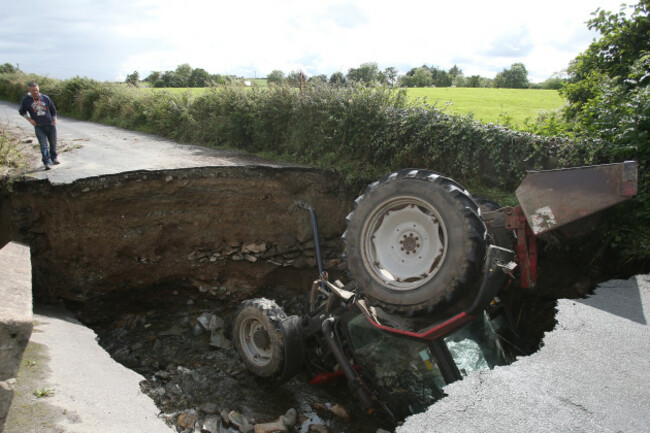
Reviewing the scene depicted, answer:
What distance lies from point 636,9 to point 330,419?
8488 mm

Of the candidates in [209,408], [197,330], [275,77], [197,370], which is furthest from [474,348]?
[275,77]

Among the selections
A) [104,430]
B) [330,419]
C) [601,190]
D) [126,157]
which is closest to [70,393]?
[104,430]

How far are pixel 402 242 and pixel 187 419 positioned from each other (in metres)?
3.53

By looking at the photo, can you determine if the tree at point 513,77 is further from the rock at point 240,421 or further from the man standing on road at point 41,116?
the rock at point 240,421

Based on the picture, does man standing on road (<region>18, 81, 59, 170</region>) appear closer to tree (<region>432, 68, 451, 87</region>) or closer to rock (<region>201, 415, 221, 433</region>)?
rock (<region>201, 415, 221, 433</region>)

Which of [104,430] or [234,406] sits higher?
[104,430]

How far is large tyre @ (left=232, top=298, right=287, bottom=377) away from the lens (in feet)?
16.9

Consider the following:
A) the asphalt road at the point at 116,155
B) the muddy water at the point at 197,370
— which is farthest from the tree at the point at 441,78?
the muddy water at the point at 197,370

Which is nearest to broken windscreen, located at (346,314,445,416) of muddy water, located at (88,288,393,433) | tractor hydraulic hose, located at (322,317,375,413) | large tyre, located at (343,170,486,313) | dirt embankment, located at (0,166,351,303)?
tractor hydraulic hose, located at (322,317,375,413)

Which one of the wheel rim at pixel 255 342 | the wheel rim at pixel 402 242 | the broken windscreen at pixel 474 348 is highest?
the wheel rim at pixel 402 242

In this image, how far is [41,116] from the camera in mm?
7988

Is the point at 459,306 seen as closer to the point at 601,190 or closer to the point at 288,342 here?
the point at 601,190

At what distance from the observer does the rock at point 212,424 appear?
195 inches

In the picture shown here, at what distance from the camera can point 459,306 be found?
3.62 m
